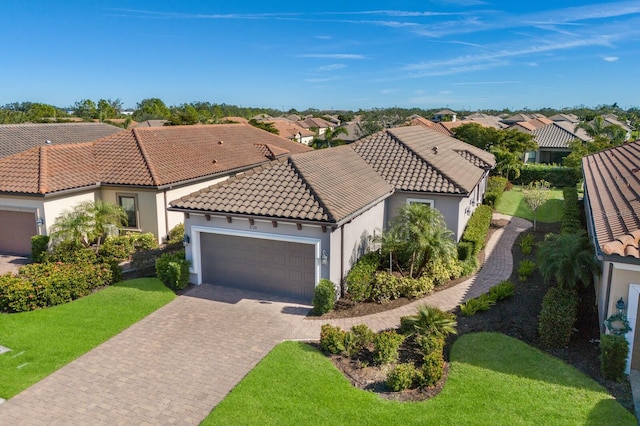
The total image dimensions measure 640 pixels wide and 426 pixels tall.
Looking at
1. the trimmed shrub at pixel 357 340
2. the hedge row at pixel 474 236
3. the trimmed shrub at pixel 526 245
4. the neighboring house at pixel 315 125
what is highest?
the neighboring house at pixel 315 125

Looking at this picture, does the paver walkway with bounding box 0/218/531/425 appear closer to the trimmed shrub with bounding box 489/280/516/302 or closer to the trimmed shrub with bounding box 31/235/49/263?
the trimmed shrub with bounding box 489/280/516/302

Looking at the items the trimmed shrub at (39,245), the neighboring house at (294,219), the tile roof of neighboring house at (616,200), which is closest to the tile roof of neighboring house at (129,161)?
the trimmed shrub at (39,245)

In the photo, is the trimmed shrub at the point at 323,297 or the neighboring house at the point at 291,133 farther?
the neighboring house at the point at 291,133

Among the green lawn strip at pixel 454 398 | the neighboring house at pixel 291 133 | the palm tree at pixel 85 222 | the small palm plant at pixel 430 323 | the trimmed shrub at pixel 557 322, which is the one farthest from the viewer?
the neighboring house at pixel 291 133

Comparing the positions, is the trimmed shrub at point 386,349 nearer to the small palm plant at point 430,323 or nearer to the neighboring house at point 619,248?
the small palm plant at point 430,323

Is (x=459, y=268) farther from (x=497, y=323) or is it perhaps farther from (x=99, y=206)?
(x=99, y=206)

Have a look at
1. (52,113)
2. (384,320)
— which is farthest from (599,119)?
(52,113)

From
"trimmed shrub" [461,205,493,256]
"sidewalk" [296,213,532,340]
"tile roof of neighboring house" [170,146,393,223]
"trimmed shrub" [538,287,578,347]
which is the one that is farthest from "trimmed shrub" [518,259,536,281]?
"tile roof of neighboring house" [170,146,393,223]

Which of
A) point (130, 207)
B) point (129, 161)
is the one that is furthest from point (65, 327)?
point (129, 161)
